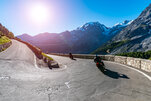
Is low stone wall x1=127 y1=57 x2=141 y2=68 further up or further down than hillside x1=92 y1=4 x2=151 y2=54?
further down

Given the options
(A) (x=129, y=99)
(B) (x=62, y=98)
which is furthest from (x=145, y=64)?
(B) (x=62, y=98)

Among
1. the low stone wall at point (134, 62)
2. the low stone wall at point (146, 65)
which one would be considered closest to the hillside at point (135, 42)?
the low stone wall at point (134, 62)

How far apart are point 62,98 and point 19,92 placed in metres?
1.96

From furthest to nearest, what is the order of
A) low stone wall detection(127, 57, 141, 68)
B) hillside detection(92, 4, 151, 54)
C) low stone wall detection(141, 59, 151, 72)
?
1. hillside detection(92, 4, 151, 54)
2. low stone wall detection(127, 57, 141, 68)
3. low stone wall detection(141, 59, 151, 72)

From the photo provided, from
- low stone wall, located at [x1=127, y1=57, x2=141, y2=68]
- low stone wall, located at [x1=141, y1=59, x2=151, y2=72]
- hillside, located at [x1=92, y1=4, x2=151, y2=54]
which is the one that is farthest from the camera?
hillside, located at [x1=92, y1=4, x2=151, y2=54]

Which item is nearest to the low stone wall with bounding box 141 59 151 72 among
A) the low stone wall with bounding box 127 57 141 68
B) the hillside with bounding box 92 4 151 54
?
the low stone wall with bounding box 127 57 141 68

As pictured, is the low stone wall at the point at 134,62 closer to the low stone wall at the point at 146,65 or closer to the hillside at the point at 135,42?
the low stone wall at the point at 146,65

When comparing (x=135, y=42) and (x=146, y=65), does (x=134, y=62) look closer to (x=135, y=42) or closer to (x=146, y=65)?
(x=146, y=65)

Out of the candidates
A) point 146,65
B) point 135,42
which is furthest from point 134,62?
point 135,42

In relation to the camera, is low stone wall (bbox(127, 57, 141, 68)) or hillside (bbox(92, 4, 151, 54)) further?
hillside (bbox(92, 4, 151, 54))

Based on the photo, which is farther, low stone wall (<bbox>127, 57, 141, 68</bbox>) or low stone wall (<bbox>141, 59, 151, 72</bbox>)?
low stone wall (<bbox>127, 57, 141, 68</bbox>)

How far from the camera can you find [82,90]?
498cm

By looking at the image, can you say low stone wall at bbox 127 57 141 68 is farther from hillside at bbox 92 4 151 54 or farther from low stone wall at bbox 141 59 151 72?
hillside at bbox 92 4 151 54

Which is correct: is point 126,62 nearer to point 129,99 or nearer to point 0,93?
point 129,99
